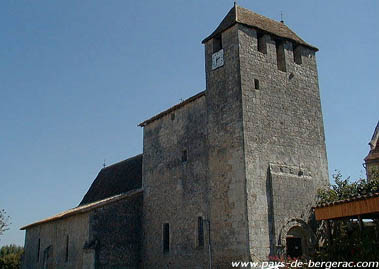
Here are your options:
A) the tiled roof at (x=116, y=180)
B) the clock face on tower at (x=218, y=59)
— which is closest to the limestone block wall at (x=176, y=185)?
the clock face on tower at (x=218, y=59)

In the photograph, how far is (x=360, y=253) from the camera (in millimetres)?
12844

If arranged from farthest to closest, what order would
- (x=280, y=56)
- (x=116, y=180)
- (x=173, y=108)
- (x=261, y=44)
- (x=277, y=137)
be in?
1. (x=116, y=180)
2. (x=173, y=108)
3. (x=280, y=56)
4. (x=261, y=44)
5. (x=277, y=137)

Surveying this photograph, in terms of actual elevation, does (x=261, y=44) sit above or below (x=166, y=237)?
above

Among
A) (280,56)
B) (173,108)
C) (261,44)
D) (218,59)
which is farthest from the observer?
(173,108)

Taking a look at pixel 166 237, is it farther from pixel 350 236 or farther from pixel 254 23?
pixel 254 23

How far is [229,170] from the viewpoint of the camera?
16.7 metres

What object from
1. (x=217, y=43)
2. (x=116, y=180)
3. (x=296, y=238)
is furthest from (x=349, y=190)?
(x=116, y=180)

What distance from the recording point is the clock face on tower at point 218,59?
18.2 meters

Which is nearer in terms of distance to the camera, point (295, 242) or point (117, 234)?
point (295, 242)

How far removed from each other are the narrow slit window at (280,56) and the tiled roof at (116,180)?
984 centimetres

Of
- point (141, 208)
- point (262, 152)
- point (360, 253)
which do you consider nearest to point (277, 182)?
point (262, 152)

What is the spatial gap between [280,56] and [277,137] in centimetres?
394

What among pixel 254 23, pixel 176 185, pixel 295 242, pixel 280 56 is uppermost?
pixel 254 23

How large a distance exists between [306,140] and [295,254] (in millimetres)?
4875
